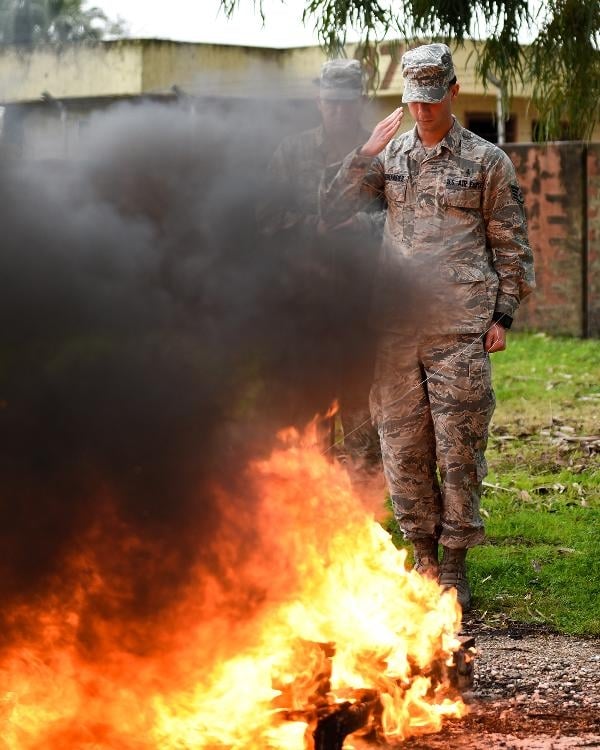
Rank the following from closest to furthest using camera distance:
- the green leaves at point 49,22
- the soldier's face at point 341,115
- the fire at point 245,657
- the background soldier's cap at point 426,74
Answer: the green leaves at point 49,22 < the fire at point 245,657 < the background soldier's cap at point 426,74 < the soldier's face at point 341,115

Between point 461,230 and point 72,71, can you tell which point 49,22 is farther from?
point 461,230

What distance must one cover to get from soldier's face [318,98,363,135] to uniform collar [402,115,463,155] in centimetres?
35

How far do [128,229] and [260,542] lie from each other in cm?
113

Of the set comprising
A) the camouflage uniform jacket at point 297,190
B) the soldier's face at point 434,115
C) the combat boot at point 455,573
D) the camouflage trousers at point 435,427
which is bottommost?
the combat boot at point 455,573

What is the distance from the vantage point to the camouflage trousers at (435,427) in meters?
5.68

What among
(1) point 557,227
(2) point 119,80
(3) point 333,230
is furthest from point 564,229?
(2) point 119,80

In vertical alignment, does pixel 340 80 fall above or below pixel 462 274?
above

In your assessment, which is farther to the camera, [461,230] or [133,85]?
[461,230]

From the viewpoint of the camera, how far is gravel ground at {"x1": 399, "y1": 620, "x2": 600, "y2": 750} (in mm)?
4375

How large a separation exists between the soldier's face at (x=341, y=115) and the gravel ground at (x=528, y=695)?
7.61ft

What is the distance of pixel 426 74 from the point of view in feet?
18.1

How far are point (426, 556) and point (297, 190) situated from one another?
6.13 feet

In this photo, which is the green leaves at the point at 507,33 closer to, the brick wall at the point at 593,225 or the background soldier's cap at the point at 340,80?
the background soldier's cap at the point at 340,80

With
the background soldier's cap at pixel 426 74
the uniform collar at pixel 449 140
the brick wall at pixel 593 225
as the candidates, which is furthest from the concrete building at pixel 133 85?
the brick wall at pixel 593 225
